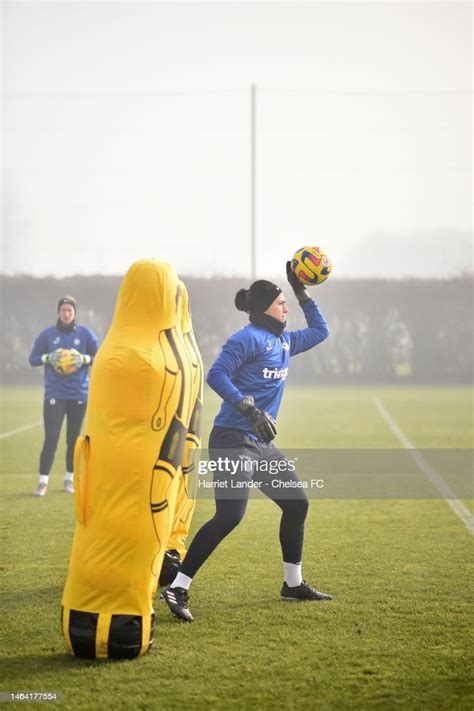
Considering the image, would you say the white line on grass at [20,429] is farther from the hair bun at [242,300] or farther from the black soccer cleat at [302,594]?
the black soccer cleat at [302,594]

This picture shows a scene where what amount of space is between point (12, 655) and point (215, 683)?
1.23 meters

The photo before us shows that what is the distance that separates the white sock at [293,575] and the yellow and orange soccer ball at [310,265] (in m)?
1.98

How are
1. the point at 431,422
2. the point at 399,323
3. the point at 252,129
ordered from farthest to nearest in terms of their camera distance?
the point at 252,129 → the point at 399,323 → the point at 431,422

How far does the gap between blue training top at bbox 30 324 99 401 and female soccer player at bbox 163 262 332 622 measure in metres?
4.85

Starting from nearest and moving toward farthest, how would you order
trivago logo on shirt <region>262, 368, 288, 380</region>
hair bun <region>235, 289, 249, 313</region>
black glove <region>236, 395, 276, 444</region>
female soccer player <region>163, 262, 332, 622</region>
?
black glove <region>236, 395, 276, 444</region> < female soccer player <region>163, 262, 332, 622</region> < trivago logo on shirt <region>262, 368, 288, 380</region> < hair bun <region>235, 289, 249, 313</region>

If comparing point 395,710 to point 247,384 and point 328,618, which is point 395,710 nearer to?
point 328,618

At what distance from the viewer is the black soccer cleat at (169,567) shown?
7145 mm

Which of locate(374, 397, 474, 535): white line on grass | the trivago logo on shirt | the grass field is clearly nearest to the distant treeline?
locate(374, 397, 474, 535): white line on grass

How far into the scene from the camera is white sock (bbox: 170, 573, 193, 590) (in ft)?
21.5

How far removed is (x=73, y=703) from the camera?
16.2ft

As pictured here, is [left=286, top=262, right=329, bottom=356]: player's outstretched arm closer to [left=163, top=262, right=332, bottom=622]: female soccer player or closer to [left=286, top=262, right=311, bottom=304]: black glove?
[left=286, top=262, right=311, bottom=304]: black glove

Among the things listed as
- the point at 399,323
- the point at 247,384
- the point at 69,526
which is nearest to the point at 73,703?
the point at 247,384
